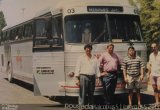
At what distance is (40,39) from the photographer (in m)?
13.6

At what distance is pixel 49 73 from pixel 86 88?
2.24 metres

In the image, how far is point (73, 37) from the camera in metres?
13.0

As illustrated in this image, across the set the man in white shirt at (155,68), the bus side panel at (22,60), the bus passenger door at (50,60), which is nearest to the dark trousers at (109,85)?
the man in white shirt at (155,68)

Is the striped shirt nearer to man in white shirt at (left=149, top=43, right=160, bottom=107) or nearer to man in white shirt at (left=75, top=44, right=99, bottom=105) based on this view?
man in white shirt at (left=149, top=43, right=160, bottom=107)

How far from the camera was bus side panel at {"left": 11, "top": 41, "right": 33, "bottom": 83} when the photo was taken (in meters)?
16.8

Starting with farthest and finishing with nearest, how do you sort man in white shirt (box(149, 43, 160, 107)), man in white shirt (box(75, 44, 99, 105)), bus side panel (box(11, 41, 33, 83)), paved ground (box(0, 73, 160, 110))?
bus side panel (box(11, 41, 33, 83)), paved ground (box(0, 73, 160, 110)), man in white shirt (box(149, 43, 160, 107)), man in white shirt (box(75, 44, 99, 105))

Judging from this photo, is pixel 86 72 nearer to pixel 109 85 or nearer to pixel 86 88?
pixel 86 88

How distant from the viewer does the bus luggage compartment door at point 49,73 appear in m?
13.0

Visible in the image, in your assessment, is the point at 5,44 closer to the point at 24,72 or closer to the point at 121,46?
the point at 24,72

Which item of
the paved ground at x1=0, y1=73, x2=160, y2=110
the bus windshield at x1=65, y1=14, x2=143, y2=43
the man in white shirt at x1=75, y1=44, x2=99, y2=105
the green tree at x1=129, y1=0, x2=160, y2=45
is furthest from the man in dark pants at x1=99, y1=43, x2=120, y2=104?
the green tree at x1=129, y1=0, x2=160, y2=45

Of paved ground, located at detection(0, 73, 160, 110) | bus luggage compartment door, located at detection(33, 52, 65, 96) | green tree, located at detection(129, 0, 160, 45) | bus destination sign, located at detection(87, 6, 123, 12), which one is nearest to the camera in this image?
paved ground, located at detection(0, 73, 160, 110)

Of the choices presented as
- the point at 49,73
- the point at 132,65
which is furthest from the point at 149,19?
the point at 132,65

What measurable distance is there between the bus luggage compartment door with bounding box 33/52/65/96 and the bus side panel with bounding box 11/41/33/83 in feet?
9.95

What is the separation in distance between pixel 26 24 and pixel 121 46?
6217 mm
